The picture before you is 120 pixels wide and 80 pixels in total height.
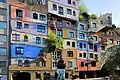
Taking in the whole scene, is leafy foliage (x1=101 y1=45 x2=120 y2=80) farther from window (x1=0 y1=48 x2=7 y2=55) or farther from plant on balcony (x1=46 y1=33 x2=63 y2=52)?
plant on balcony (x1=46 y1=33 x2=63 y2=52)

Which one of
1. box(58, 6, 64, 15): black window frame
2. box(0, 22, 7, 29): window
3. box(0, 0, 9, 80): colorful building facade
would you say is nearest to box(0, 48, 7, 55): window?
box(0, 0, 9, 80): colorful building facade

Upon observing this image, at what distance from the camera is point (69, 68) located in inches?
1460

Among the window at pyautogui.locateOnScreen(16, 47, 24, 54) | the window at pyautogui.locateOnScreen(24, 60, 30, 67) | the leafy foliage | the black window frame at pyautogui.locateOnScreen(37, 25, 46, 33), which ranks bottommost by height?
the window at pyautogui.locateOnScreen(24, 60, 30, 67)

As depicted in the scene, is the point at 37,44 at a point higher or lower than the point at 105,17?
lower

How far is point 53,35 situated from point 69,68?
541cm

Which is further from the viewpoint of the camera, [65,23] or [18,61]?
[65,23]

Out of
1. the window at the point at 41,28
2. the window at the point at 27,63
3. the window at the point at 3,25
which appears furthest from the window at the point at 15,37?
the window at the point at 41,28

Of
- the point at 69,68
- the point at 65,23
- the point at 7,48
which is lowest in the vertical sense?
the point at 69,68

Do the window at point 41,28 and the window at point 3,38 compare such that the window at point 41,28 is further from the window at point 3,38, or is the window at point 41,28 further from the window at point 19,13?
the window at point 3,38

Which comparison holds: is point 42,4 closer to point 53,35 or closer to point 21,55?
point 53,35

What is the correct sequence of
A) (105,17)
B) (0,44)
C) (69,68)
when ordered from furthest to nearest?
(105,17) → (69,68) → (0,44)

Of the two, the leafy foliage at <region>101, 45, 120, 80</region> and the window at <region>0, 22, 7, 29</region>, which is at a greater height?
the window at <region>0, 22, 7, 29</region>

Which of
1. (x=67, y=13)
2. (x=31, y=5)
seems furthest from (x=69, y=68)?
(x=31, y=5)

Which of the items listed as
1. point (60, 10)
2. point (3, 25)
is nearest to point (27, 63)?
point (3, 25)
